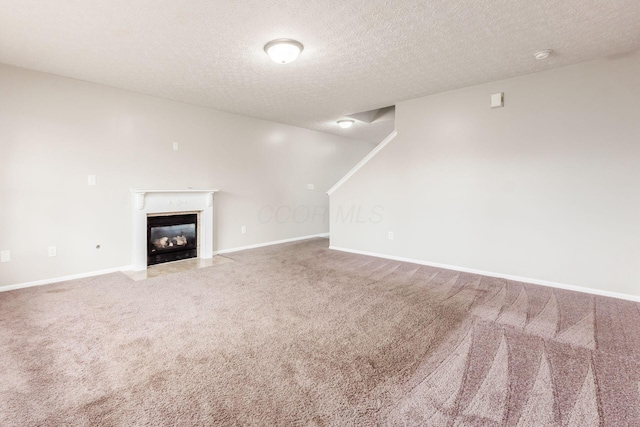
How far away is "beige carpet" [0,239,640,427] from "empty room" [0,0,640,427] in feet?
0.06

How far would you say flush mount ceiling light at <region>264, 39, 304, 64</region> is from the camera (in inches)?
106

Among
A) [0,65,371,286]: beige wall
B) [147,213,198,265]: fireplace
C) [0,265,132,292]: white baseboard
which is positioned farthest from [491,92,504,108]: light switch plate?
[0,265,132,292]: white baseboard

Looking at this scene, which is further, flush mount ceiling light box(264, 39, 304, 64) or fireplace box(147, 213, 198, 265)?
fireplace box(147, 213, 198, 265)

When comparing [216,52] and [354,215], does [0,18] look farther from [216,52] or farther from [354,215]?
[354,215]

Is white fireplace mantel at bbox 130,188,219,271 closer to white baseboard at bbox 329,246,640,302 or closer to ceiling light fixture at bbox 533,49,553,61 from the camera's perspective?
white baseboard at bbox 329,246,640,302

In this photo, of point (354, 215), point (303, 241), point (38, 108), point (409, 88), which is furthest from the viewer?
point (303, 241)

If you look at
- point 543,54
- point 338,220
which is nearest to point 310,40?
point 543,54

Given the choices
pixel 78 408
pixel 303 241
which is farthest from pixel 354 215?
pixel 78 408

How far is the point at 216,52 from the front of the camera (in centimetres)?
290

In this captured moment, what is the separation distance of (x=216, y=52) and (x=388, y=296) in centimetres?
309

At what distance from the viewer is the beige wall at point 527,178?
2.99 m

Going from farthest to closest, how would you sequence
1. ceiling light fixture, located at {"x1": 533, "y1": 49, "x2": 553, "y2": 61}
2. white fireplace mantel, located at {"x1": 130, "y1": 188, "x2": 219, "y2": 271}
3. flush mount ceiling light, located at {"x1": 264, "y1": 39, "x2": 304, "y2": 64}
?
white fireplace mantel, located at {"x1": 130, "y1": 188, "x2": 219, "y2": 271}, ceiling light fixture, located at {"x1": 533, "y1": 49, "x2": 553, "y2": 61}, flush mount ceiling light, located at {"x1": 264, "y1": 39, "x2": 304, "y2": 64}

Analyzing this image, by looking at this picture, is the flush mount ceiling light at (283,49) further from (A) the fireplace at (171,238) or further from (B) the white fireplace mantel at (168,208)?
(A) the fireplace at (171,238)

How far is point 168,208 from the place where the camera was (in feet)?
14.3
